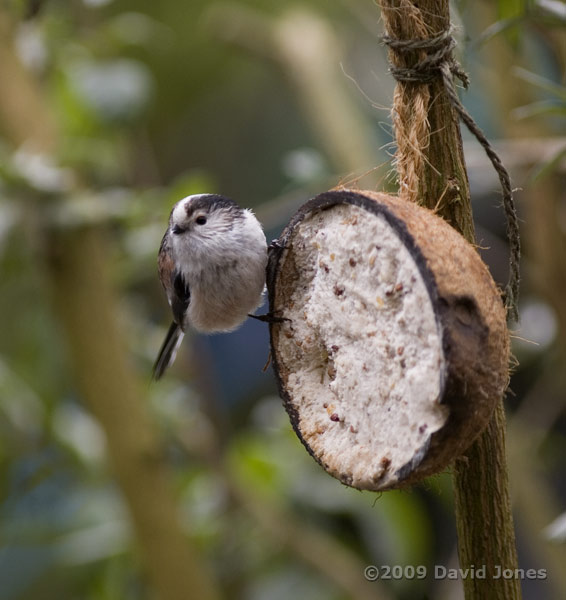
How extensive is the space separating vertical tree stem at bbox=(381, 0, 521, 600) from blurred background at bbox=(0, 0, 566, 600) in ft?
0.67

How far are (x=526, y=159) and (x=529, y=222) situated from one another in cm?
35

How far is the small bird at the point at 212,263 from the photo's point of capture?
109cm

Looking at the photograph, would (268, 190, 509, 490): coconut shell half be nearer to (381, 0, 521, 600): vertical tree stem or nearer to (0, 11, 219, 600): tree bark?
(381, 0, 521, 600): vertical tree stem

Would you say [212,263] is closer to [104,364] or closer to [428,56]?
[428,56]

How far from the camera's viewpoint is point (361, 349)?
83cm

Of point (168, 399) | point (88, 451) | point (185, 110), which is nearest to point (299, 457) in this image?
point (168, 399)

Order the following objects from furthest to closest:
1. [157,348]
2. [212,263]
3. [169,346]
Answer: [157,348] < [169,346] < [212,263]

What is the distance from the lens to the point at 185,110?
338cm

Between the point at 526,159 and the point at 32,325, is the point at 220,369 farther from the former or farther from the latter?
the point at 526,159

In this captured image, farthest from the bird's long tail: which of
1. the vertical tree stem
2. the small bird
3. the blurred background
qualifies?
the vertical tree stem

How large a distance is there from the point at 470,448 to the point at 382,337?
0.15 m

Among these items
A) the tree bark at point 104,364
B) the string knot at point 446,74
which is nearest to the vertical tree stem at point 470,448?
the string knot at point 446,74

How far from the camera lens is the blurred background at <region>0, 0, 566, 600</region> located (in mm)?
1672

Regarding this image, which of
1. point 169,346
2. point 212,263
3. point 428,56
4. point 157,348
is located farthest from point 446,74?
point 157,348
